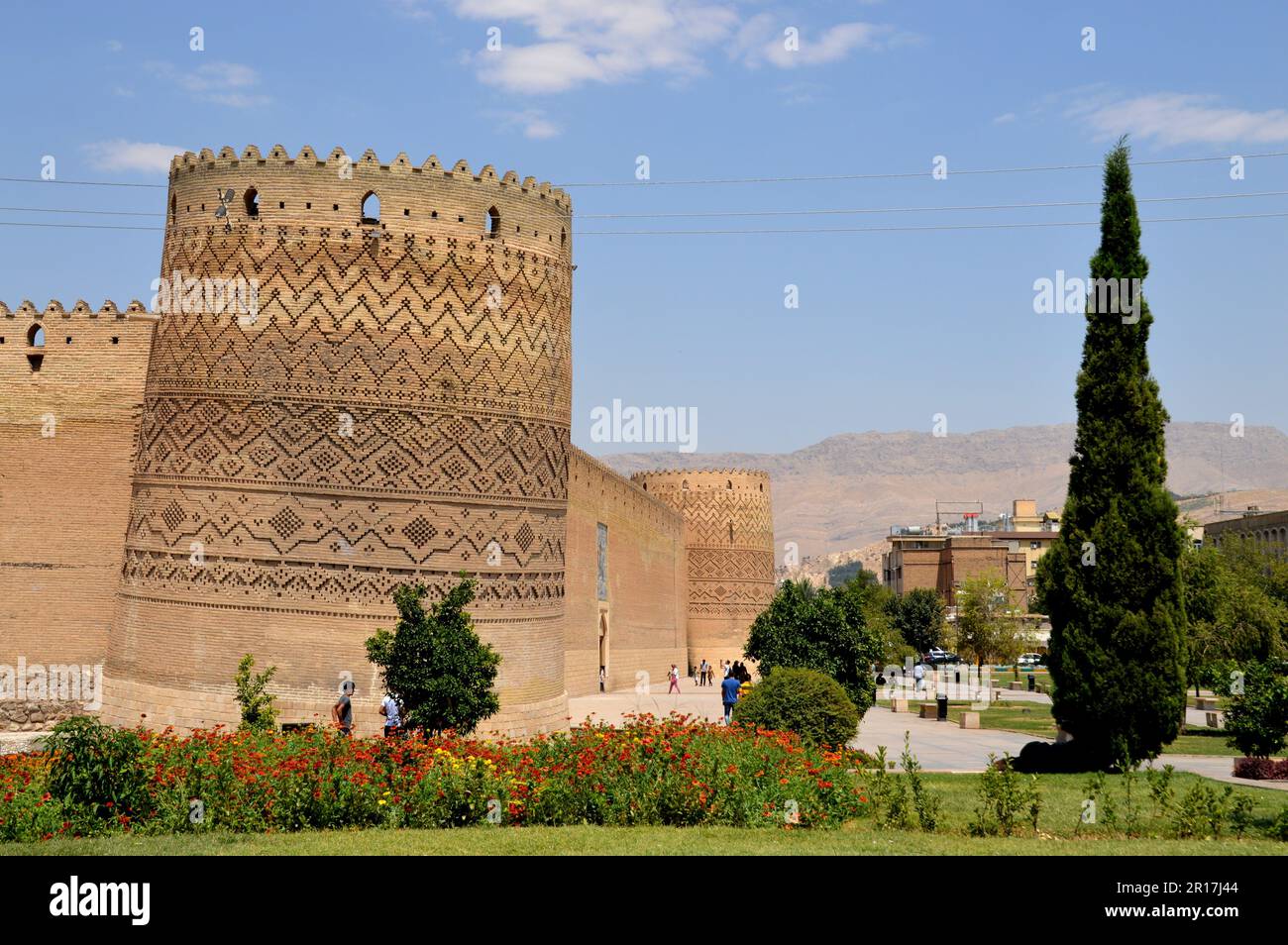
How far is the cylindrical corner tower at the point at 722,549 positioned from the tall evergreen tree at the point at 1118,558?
1212 inches

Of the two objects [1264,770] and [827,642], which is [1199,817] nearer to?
[1264,770]

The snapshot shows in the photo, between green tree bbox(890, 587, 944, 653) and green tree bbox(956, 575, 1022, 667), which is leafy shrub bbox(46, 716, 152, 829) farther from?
green tree bbox(890, 587, 944, 653)

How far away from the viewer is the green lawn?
29.1ft

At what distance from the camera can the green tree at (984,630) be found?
4400 cm

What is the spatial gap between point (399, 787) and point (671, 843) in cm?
260

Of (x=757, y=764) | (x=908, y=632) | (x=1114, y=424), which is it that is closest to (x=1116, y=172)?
(x=1114, y=424)

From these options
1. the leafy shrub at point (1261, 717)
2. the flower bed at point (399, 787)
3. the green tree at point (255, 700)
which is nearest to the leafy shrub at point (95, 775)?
the flower bed at point (399, 787)

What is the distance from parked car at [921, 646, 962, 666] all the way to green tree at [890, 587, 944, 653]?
52 centimetres

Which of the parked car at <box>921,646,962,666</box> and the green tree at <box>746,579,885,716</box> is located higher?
the green tree at <box>746,579,885,716</box>

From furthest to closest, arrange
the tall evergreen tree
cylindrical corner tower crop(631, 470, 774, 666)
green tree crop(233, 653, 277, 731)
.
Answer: cylindrical corner tower crop(631, 470, 774, 666) < green tree crop(233, 653, 277, 731) < the tall evergreen tree

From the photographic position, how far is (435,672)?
14539 mm

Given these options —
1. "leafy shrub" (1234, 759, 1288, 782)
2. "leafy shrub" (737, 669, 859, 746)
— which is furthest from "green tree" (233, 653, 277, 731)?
"leafy shrub" (1234, 759, 1288, 782)

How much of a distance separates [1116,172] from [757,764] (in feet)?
32.3
